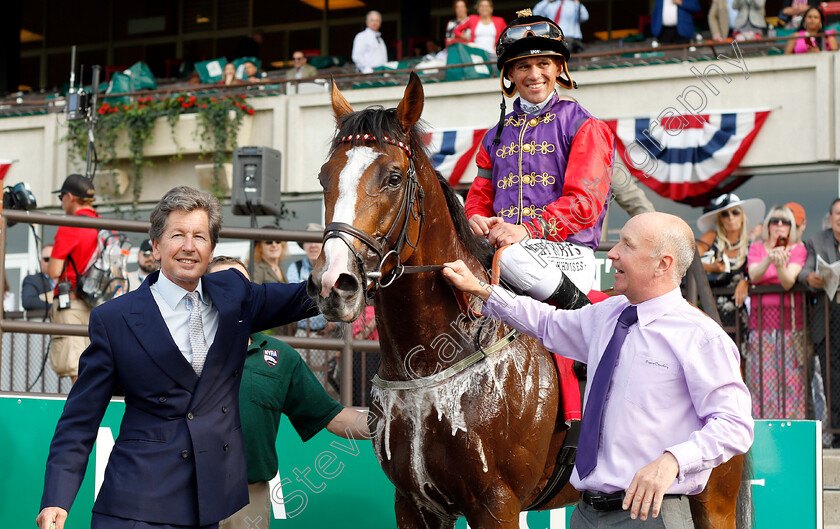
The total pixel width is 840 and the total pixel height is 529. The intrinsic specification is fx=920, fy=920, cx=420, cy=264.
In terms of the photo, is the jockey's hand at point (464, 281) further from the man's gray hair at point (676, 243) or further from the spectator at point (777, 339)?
the spectator at point (777, 339)

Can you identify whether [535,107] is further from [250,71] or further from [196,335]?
[250,71]

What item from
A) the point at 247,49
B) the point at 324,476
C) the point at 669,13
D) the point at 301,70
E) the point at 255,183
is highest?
the point at 247,49

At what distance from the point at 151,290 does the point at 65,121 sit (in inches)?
514

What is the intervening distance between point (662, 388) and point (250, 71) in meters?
13.6

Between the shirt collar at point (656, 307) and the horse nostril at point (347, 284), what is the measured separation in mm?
840

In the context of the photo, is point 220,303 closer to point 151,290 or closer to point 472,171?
point 151,290

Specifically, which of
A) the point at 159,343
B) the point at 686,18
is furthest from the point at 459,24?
the point at 159,343

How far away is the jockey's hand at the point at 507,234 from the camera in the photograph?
3470 mm

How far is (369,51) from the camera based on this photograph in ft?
47.4

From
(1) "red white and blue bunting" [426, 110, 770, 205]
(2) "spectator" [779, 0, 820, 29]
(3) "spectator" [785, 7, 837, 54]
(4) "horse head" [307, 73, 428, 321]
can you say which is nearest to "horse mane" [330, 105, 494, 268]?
(4) "horse head" [307, 73, 428, 321]

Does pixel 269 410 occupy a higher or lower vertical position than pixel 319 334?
lower

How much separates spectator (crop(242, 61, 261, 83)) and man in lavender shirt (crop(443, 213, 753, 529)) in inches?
519

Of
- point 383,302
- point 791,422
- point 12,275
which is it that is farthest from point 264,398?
point 12,275

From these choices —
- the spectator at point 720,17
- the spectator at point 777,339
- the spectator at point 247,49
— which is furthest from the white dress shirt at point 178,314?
the spectator at point 247,49
